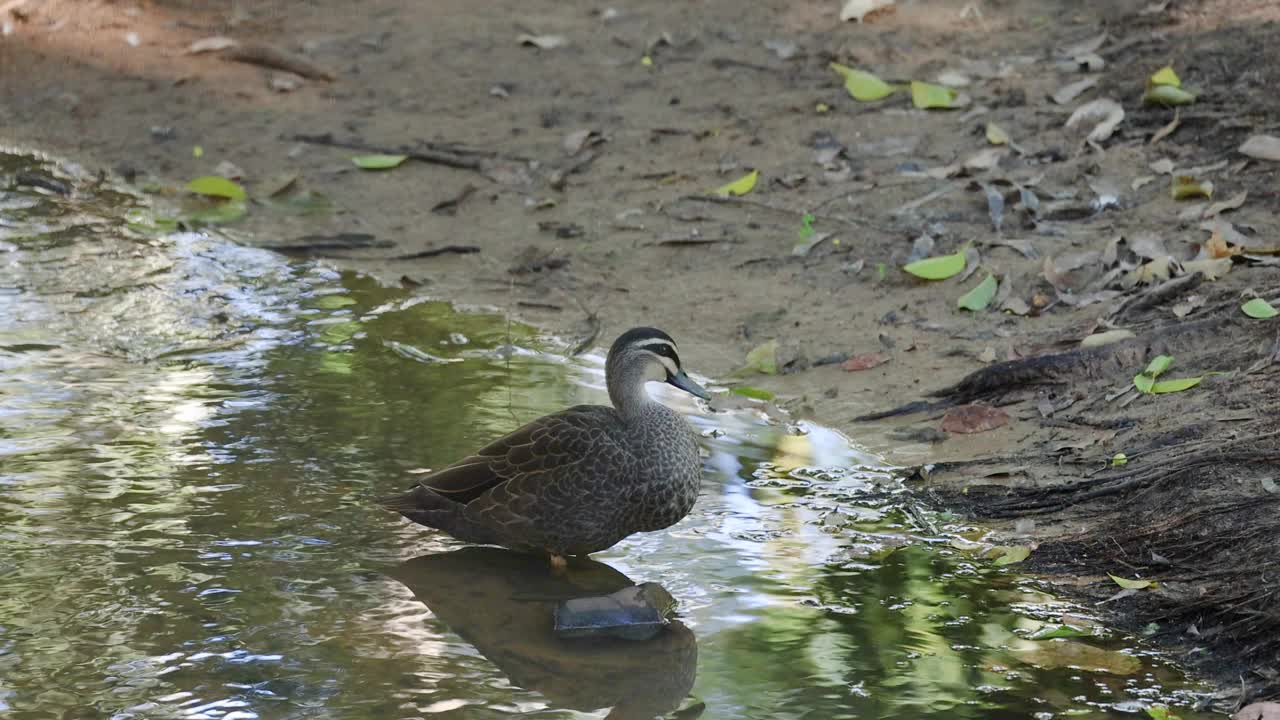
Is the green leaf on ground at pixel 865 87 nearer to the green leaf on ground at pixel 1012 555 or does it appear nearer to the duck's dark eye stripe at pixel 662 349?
the duck's dark eye stripe at pixel 662 349

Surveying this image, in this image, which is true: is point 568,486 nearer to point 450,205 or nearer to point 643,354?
point 643,354

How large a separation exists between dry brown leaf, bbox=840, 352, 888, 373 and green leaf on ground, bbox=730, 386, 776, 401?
50 cm

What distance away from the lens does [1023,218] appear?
864 centimetres

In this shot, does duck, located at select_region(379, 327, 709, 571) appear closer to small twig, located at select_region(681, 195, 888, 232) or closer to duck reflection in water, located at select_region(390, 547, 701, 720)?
duck reflection in water, located at select_region(390, 547, 701, 720)

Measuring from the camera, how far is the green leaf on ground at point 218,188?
33.8 feet

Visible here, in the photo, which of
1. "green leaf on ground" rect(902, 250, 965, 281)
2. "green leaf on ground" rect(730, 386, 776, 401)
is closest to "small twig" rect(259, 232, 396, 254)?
"green leaf on ground" rect(730, 386, 776, 401)

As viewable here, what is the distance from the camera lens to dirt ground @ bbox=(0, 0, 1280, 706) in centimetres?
598

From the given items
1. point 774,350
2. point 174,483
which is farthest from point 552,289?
point 174,483

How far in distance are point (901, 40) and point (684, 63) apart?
5.67ft

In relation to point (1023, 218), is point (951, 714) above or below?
below

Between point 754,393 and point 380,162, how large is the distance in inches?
176

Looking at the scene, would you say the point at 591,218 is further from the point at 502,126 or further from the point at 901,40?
the point at 901,40

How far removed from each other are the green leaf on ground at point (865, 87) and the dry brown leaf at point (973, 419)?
425cm

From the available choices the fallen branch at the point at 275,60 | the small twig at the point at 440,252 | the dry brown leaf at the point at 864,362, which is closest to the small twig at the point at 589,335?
the small twig at the point at 440,252
